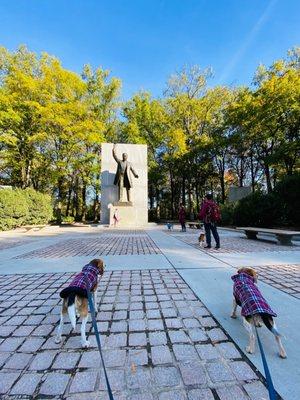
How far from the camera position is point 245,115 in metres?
25.0

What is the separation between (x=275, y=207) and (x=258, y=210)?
3.31 feet

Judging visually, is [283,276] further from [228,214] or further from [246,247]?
[228,214]

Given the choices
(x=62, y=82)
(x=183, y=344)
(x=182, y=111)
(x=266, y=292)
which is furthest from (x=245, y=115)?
(x=183, y=344)

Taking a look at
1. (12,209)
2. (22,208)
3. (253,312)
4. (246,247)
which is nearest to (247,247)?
(246,247)

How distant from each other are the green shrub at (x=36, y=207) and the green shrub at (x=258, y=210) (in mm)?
15642

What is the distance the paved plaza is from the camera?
1974mm

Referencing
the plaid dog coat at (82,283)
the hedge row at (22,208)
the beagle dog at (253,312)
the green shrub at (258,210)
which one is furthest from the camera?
the hedge row at (22,208)

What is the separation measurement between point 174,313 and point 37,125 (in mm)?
26422

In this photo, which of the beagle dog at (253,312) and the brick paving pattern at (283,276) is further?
the brick paving pattern at (283,276)

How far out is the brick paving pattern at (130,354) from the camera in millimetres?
1946

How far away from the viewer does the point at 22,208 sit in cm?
1997

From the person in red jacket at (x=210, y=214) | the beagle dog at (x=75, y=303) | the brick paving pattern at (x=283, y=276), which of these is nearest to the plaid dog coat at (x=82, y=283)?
the beagle dog at (x=75, y=303)

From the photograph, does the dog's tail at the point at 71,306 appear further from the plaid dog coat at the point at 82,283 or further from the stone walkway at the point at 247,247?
the stone walkway at the point at 247,247

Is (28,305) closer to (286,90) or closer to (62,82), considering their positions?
(286,90)
